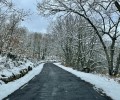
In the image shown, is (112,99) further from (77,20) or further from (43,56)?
(43,56)

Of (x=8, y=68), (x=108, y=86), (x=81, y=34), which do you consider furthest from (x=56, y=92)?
(x=81, y=34)

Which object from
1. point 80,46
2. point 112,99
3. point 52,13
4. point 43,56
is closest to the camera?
point 112,99

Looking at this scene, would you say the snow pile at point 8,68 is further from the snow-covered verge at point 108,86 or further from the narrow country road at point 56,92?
the snow-covered verge at point 108,86

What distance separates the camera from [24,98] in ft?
44.7

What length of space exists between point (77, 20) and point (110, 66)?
2511cm

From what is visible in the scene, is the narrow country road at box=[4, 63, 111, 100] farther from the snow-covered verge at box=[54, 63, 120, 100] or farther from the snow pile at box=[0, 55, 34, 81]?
the snow pile at box=[0, 55, 34, 81]

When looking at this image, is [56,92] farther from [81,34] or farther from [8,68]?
[81,34]

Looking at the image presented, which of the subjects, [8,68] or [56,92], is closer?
[56,92]

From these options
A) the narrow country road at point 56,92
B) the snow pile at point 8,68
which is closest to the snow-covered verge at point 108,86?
the narrow country road at point 56,92

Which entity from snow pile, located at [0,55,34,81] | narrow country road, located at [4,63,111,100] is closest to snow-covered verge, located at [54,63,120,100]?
narrow country road, located at [4,63,111,100]

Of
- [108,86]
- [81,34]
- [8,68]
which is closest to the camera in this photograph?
[108,86]

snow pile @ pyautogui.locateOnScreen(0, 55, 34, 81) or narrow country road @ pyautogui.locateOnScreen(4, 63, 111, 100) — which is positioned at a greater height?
snow pile @ pyautogui.locateOnScreen(0, 55, 34, 81)

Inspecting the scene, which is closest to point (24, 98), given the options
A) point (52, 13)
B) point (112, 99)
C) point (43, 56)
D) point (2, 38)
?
point (112, 99)

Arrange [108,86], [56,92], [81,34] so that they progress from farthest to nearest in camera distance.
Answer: [81,34]
[108,86]
[56,92]
